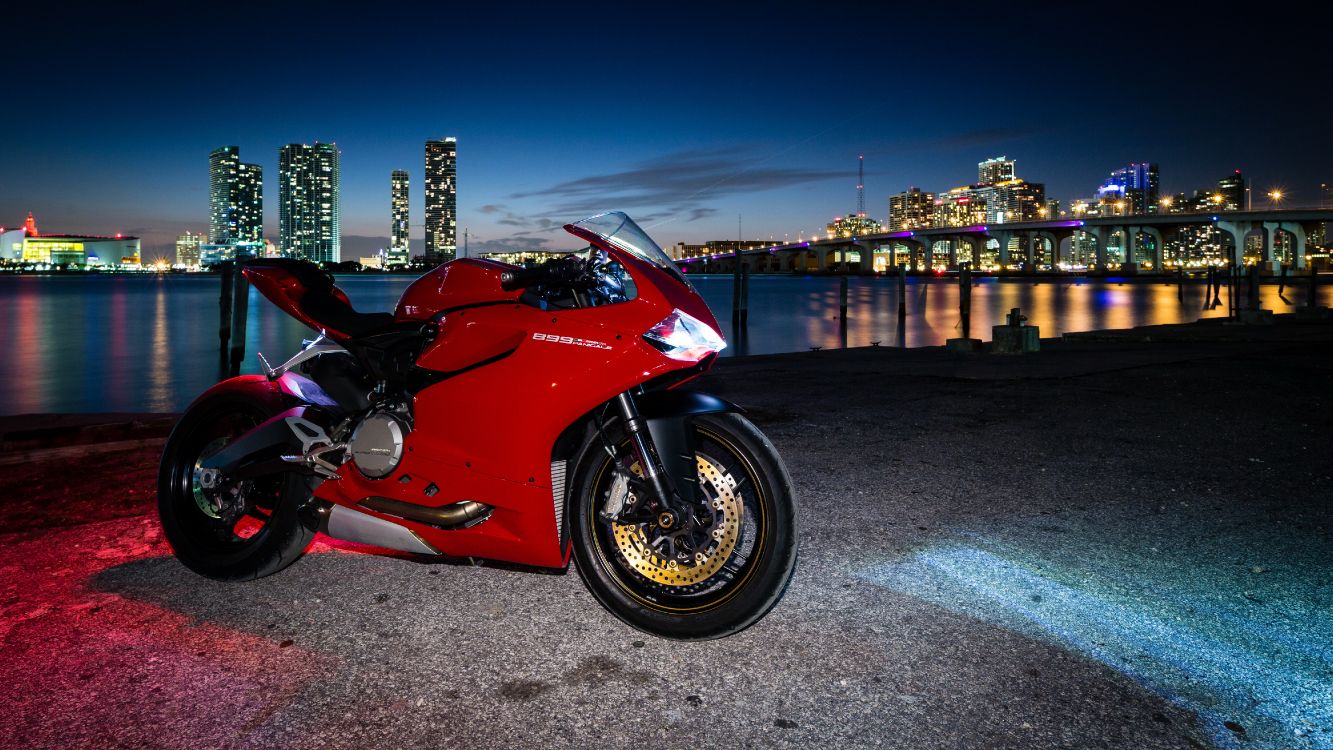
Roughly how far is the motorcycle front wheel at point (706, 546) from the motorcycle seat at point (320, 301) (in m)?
1.16

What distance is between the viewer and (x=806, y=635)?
110 inches

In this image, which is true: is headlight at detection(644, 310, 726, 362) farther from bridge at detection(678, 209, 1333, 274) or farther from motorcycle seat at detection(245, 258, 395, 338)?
bridge at detection(678, 209, 1333, 274)

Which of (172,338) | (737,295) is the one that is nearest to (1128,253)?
(737,295)

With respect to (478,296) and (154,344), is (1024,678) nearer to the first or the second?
(478,296)

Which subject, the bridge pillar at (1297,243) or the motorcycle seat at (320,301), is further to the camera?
the bridge pillar at (1297,243)

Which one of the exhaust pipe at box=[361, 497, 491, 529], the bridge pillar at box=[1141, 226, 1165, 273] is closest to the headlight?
the exhaust pipe at box=[361, 497, 491, 529]

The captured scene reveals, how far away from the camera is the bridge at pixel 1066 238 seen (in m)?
91.9

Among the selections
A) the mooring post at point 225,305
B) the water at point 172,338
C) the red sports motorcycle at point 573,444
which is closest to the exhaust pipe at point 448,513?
the red sports motorcycle at point 573,444

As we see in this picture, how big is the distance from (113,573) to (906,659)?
3288 mm

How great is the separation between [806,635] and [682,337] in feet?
3.71

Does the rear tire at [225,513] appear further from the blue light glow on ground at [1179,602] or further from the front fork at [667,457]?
the blue light glow on ground at [1179,602]

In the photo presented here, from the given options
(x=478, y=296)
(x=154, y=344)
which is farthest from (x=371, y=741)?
(x=154, y=344)

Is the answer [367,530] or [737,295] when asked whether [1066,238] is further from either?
[367,530]

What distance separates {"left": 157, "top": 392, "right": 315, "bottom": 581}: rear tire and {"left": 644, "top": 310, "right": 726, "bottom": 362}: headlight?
1.70 metres
